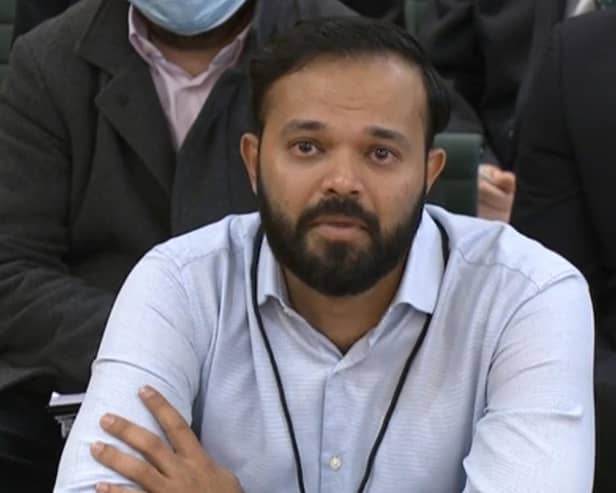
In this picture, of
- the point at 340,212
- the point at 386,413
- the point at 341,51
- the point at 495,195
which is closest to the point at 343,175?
the point at 340,212

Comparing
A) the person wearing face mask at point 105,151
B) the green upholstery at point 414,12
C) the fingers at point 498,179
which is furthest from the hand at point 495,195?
the green upholstery at point 414,12

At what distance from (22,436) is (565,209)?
3.06ft

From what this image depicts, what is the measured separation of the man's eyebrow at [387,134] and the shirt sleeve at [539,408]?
0.82 ft

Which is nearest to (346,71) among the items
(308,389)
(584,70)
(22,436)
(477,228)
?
(477,228)

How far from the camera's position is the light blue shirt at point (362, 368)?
1.60m

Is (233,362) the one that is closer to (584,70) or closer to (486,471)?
(486,471)

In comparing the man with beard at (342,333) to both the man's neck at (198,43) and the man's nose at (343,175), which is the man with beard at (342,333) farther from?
the man's neck at (198,43)

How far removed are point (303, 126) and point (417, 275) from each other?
0.24 metres

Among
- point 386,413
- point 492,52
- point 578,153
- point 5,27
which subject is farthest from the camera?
point 5,27

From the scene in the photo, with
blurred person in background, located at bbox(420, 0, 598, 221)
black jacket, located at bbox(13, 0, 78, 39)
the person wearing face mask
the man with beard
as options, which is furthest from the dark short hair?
black jacket, located at bbox(13, 0, 78, 39)

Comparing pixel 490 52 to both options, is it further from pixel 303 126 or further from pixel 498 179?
pixel 303 126

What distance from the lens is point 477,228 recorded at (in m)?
1.77

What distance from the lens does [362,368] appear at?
65.9 inches

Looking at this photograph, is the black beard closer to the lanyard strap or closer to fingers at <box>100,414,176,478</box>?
the lanyard strap
